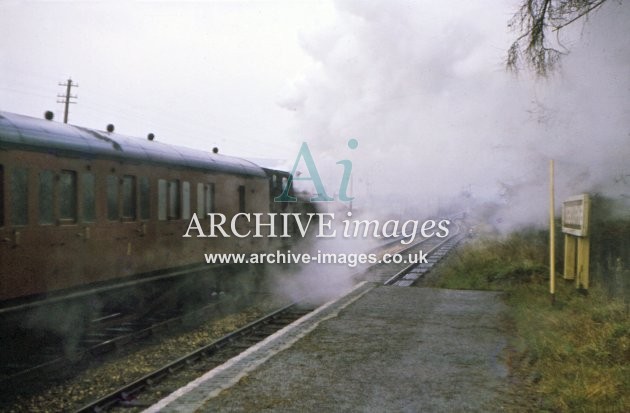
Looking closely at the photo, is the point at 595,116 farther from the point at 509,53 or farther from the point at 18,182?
Answer: the point at 18,182

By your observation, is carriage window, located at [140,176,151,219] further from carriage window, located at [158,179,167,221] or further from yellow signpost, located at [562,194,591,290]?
yellow signpost, located at [562,194,591,290]

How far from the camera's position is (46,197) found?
275 inches

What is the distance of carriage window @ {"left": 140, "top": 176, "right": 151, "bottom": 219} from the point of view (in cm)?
898

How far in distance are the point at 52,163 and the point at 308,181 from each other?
32.4 ft

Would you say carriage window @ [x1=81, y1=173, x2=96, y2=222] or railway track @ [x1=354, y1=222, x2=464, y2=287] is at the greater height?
carriage window @ [x1=81, y1=173, x2=96, y2=222]

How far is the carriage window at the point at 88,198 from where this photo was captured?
7648 mm

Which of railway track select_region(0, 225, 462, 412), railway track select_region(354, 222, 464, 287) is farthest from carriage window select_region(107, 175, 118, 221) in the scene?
railway track select_region(354, 222, 464, 287)

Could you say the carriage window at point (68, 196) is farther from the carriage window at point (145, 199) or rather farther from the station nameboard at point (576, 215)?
the station nameboard at point (576, 215)

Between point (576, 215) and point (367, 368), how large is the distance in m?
4.60

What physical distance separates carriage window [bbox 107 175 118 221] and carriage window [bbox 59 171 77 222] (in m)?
0.69

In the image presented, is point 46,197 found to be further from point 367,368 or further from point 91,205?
point 367,368

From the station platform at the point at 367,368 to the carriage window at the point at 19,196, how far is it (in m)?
2.76

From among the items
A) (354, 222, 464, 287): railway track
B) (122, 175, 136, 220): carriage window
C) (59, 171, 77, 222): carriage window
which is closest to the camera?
(59, 171, 77, 222): carriage window

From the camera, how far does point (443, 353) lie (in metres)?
6.69
